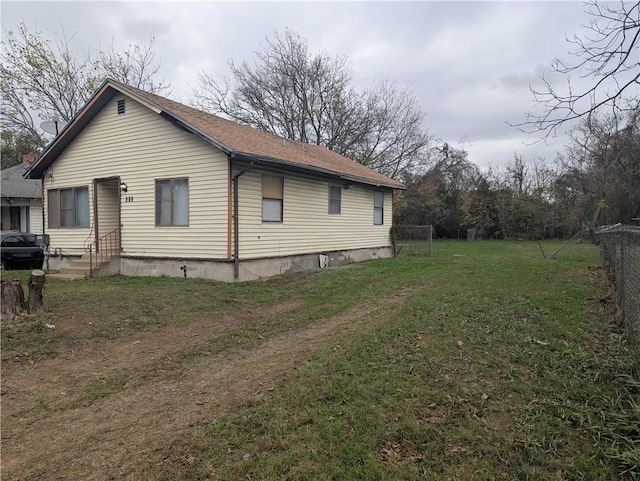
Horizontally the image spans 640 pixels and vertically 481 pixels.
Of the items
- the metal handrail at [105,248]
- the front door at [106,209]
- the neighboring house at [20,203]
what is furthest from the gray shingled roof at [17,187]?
the metal handrail at [105,248]

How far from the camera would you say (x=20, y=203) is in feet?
73.4

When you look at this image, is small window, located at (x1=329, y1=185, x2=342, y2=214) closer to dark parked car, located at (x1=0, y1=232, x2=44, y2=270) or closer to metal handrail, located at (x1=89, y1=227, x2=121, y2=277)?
metal handrail, located at (x1=89, y1=227, x2=121, y2=277)

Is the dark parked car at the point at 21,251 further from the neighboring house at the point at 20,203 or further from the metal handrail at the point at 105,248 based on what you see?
the neighboring house at the point at 20,203

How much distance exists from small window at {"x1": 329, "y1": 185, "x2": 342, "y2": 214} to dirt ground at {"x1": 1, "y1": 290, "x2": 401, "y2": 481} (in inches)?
329

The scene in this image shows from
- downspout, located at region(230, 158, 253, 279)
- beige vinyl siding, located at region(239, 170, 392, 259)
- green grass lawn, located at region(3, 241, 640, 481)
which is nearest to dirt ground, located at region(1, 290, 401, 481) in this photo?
green grass lawn, located at region(3, 241, 640, 481)

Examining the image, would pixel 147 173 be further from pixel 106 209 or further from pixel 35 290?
pixel 35 290

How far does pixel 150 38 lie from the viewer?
76.4ft

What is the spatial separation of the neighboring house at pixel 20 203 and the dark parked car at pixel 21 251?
8.66 m

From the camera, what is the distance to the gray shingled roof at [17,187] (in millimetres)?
21614

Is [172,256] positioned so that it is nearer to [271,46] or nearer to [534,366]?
[534,366]

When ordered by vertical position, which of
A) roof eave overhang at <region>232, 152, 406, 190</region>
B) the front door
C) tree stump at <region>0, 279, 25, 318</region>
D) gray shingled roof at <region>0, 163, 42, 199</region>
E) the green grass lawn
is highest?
gray shingled roof at <region>0, 163, 42, 199</region>

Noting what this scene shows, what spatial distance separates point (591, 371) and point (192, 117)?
10486 mm

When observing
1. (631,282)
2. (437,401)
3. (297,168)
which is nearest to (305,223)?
(297,168)

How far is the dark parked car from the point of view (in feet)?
46.3
